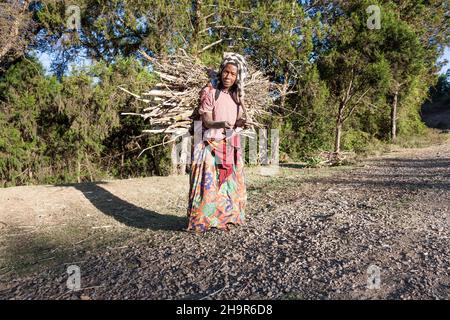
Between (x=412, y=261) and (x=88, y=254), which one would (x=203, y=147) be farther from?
(x=412, y=261)

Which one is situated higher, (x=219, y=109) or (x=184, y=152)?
(x=219, y=109)

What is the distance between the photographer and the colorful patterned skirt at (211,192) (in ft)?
11.3

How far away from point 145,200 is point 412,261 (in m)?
3.96

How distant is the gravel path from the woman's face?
1505mm

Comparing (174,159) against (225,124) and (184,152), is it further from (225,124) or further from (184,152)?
(225,124)

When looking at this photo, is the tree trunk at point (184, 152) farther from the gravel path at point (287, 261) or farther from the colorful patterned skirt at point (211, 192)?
the colorful patterned skirt at point (211, 192)

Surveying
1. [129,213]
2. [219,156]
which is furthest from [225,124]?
[129,213]

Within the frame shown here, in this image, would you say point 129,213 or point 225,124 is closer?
point 225,124

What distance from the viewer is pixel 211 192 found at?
3451mm

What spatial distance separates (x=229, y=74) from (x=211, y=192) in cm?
119

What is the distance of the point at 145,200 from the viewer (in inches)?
215

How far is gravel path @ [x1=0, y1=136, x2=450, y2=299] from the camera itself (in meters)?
2.15

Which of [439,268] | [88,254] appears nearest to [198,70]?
[88,254]

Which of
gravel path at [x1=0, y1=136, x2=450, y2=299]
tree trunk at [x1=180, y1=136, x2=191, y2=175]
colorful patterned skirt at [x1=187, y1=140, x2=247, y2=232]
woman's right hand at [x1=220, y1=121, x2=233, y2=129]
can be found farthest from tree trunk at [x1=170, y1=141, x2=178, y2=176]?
woman's right hand at [x1=220, y1=121, x2=233, y2=129]
